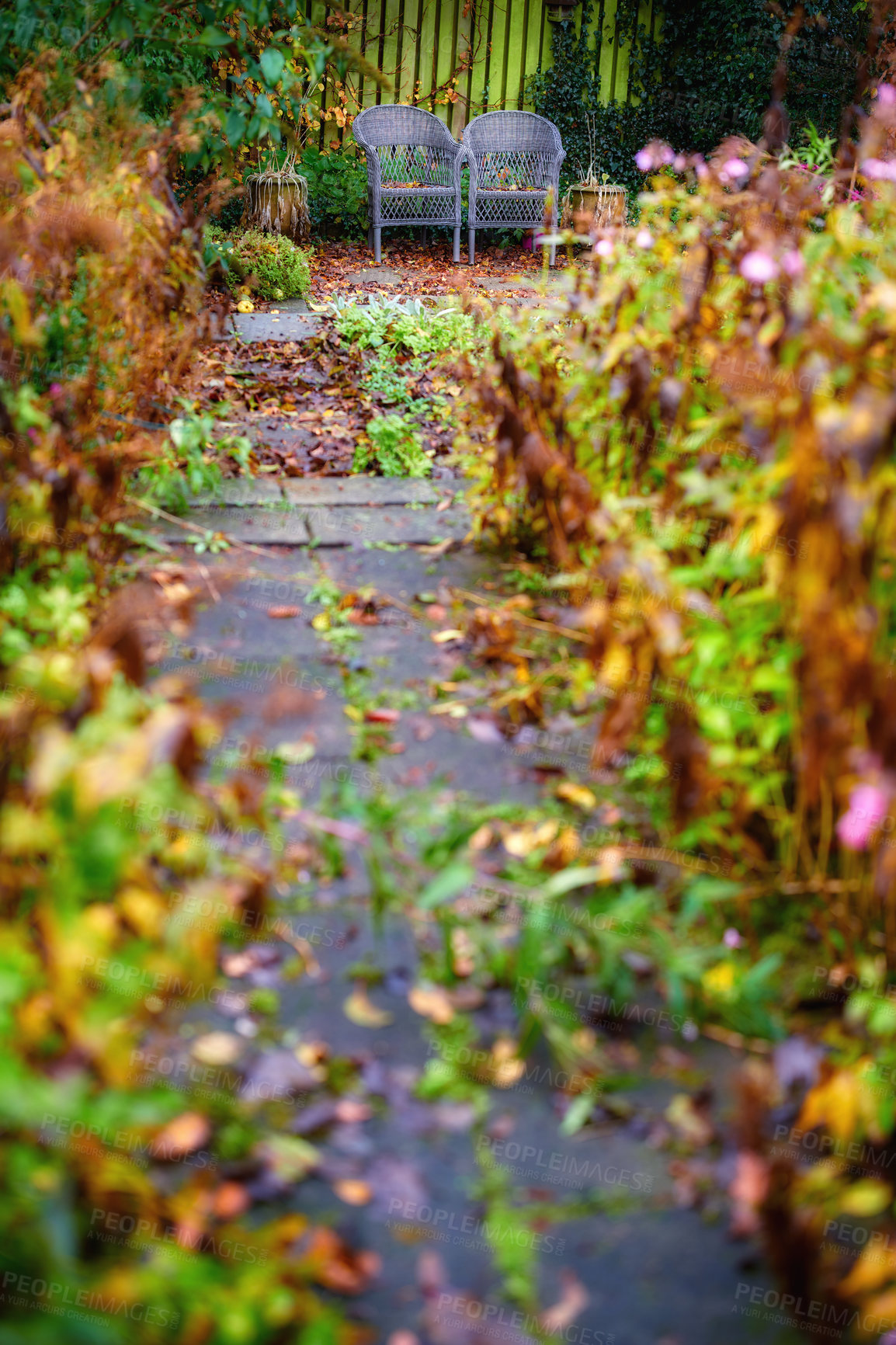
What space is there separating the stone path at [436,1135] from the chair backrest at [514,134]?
7570mm

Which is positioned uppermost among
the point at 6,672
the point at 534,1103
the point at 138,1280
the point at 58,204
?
the point at 58,204

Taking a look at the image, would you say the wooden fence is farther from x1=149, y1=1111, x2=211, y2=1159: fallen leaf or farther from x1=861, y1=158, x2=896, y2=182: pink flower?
x1=149, y1=1111, x2=211, y2=1159: fallen leaf

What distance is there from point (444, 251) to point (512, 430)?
727 cm

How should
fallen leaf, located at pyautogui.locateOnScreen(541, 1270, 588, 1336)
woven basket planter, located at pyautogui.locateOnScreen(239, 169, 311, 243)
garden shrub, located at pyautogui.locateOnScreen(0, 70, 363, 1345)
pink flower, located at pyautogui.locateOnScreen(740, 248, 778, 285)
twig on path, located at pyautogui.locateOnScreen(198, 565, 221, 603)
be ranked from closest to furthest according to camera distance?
garden shrub, located at pyautogui.locateOnScreen(0, 70, 363, 1345) → fallen leaf, located at pyautogui.locateOnScreen(541, 1270, 588, 1336) → pink flower, located at pyautogui.locateOnScreen(740, 248, 778, 285) → twig on path, located at pyautogui.locateOnScreen(198, 565, 221, 603) → woven basket planter, located at pyautogui.locateOnScreen(239, 169, 311, 243)

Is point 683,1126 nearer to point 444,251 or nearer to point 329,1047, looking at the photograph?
point 329,1047

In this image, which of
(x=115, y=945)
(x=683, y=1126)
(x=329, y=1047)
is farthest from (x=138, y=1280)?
(x=683, y=1126)

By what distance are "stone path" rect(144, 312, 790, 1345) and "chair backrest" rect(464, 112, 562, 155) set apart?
24.8 ft

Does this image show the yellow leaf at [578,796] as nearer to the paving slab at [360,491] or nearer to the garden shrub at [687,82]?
the paving slab at [360,491]

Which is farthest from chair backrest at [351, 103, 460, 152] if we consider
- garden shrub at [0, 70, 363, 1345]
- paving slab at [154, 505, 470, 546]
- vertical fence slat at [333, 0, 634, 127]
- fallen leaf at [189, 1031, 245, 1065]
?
fallen leaf at [189, 1031, 245, 1065]

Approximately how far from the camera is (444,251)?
9.33 meters

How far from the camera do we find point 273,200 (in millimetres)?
8008

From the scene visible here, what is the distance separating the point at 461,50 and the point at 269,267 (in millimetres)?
4612

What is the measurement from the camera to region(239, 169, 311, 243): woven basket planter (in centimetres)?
794

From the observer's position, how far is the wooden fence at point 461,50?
9.51 meters
